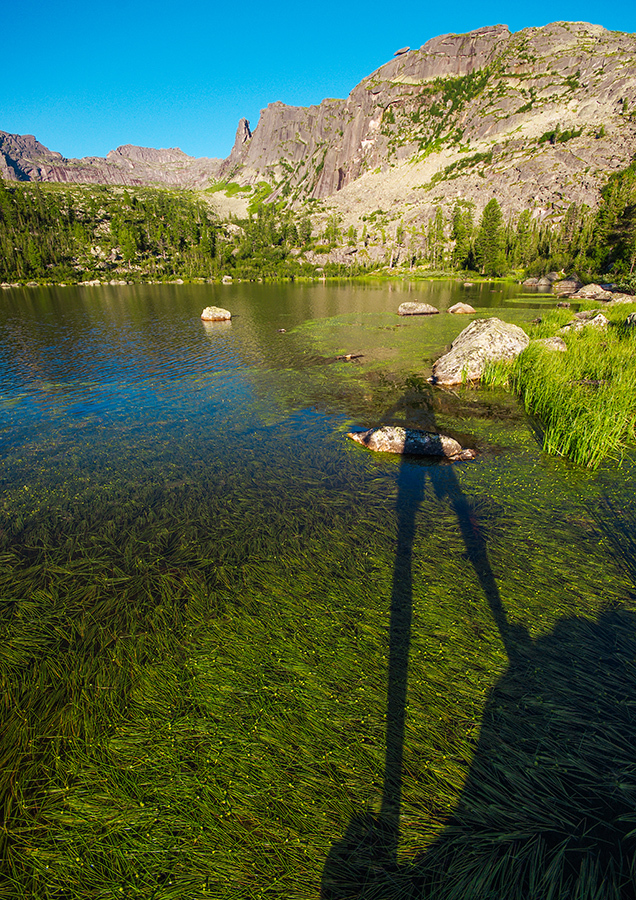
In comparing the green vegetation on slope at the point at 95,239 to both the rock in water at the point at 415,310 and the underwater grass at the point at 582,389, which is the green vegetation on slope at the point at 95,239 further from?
the underwater grass at the point at 582,389

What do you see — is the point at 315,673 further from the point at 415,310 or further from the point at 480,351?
the point at 415,310

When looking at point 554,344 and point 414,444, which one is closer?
point 414,444

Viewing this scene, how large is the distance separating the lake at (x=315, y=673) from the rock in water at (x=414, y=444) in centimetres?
73

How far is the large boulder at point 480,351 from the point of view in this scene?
60.4 feet

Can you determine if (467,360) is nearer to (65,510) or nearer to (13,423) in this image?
(65,510)

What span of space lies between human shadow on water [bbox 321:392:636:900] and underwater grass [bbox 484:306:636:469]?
6.85 metres

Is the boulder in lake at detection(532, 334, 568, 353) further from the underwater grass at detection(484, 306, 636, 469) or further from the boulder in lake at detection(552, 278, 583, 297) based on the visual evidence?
the boulder in lake at detection(552, 278, 583, 297)

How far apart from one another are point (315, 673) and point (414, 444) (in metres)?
8.03

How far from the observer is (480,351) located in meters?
18.6

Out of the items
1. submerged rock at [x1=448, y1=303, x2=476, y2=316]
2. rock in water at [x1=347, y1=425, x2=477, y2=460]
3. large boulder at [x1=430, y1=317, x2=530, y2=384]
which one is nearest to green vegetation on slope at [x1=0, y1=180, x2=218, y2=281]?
submerged rock at [x1=448, y1=303, x2=476, y2=316]

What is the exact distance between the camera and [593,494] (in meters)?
9.19

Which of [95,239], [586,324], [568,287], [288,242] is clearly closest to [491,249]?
[568,287]

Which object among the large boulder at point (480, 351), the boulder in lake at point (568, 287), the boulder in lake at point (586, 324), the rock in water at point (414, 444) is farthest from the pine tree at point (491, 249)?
the rock in water at point (414, 444)

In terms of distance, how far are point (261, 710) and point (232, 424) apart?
11.2 metres
